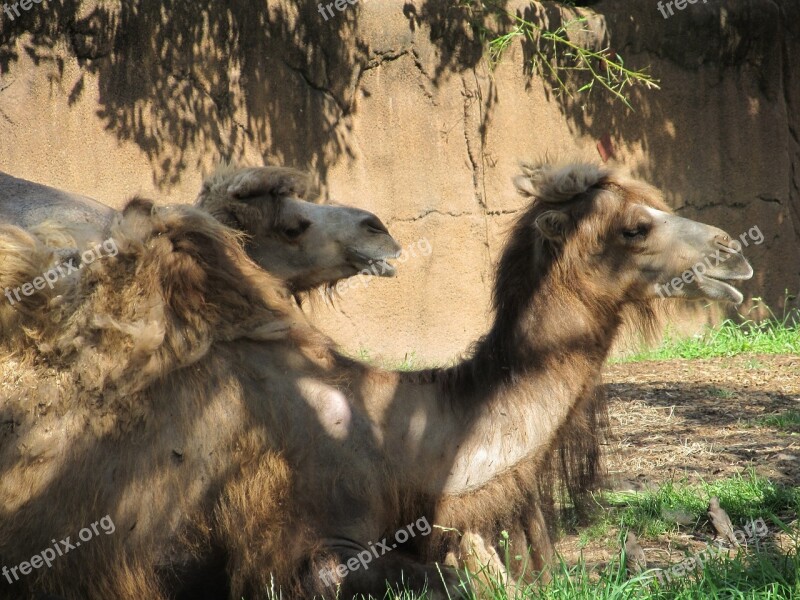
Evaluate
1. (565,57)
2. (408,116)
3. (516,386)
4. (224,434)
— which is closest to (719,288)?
(516,386)

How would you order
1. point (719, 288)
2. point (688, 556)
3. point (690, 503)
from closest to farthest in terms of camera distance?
point (688, 556) → point (719, 288) → point (690, 503)

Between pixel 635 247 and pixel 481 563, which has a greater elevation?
pixel 635 247

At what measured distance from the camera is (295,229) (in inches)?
167

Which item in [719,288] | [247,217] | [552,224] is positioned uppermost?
[247,217]

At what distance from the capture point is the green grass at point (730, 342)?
8.15m

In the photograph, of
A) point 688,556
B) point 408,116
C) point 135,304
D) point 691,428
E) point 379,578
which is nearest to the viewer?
point 379,578

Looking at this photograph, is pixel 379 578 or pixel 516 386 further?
pixel 516 386

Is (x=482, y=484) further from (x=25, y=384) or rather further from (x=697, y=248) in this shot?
(x=25, y=384)

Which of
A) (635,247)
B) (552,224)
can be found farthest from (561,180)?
(635,247)

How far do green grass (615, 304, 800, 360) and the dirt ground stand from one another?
240 mm

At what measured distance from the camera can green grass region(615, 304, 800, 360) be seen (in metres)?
8.15

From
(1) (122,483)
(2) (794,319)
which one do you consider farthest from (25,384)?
(2) (794,319)

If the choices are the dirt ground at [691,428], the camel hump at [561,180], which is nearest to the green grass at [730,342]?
the dirt ground at [691,428]

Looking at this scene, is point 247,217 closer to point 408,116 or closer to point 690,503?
point 690,503
